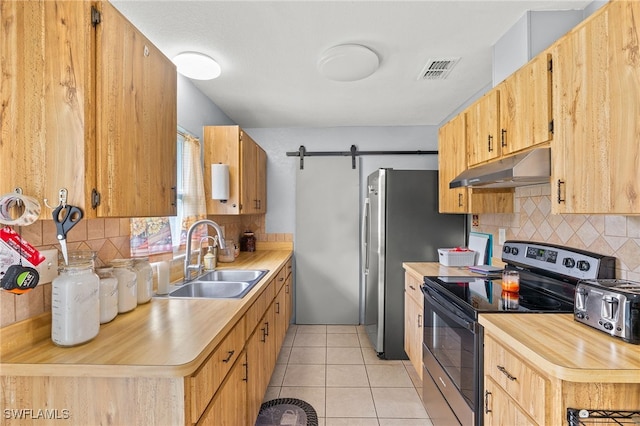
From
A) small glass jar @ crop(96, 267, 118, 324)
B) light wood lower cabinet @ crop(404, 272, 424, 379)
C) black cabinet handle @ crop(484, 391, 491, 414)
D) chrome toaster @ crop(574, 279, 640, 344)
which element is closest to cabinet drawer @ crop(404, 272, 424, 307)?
light wood lower cabinet @ crop(404, 272, 424, 379)

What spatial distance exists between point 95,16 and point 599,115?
1850 mm

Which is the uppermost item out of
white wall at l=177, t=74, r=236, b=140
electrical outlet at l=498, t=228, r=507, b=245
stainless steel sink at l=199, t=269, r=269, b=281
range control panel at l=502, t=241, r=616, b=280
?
white wall at l=177, t=74, r=236, b=140

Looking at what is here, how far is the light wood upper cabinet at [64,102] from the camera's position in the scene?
3.06 feet

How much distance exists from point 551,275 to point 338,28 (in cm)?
191

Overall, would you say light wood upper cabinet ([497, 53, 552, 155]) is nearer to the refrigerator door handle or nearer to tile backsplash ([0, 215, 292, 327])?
the refrigerator door handle

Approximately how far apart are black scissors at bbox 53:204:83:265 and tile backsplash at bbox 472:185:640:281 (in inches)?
86.8

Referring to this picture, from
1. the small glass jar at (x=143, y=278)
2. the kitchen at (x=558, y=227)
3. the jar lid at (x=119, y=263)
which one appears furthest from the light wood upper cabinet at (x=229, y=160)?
the jar lid at (x=119, y=263)

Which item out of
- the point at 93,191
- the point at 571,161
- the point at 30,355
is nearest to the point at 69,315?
the point at 30,355

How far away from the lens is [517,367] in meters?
1.11

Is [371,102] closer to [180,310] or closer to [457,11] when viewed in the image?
[457,11]

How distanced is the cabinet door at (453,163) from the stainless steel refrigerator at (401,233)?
0.18 metres

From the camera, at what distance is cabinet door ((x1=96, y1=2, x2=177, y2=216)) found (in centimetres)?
102

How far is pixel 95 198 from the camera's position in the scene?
101 centimetres

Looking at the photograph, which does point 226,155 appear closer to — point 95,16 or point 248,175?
point 248,175
